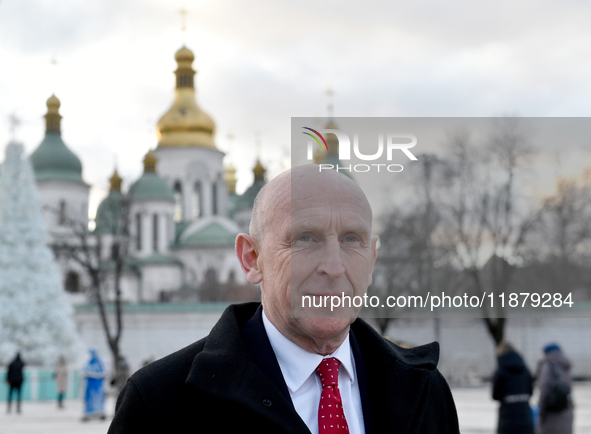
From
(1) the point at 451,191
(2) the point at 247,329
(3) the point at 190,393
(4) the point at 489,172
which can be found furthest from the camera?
(1) the point at 451,191

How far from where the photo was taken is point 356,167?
2.33 metres

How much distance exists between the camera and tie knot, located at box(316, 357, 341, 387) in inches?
81.2

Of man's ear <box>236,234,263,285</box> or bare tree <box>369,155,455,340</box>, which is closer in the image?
man's ear <box>236,234,263,285</box>

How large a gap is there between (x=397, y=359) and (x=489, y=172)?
2037 mm

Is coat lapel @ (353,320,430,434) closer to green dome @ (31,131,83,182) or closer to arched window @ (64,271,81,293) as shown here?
arched window @ (64,271,81,293)

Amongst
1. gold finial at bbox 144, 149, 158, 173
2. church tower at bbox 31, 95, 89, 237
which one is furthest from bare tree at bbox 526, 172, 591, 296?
gold finial at bbox 144, 149, 158, 173

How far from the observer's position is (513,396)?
6.71 metres

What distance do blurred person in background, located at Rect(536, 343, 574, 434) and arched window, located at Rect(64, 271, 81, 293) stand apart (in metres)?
42.8

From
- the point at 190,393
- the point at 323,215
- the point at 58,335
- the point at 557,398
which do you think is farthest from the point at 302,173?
the point at 58,335

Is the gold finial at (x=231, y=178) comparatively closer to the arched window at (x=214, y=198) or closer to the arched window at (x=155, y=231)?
the arched window at (x=214, y=198)

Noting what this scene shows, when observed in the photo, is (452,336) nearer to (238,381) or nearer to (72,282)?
(238,381)

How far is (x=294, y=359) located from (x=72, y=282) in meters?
47.5

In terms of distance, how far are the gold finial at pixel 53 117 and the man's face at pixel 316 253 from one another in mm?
36438

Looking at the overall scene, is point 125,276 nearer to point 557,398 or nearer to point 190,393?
point 557,398
